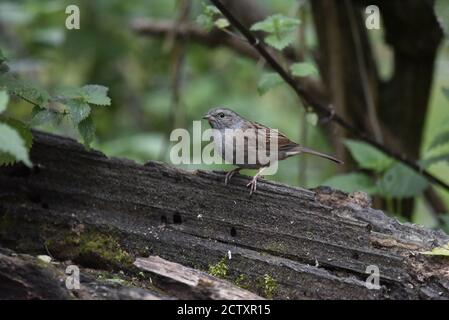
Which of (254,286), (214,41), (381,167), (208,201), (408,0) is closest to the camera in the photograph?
(254,286)

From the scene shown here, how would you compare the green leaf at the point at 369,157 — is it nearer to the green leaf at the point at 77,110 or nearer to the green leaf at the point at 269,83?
the green leaf at the point at 269,83

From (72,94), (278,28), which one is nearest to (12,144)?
(72,94)

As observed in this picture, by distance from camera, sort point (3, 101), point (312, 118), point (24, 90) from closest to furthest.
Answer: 1. point (3, 101)
2. point (24, 90)
3. point (312, 118)

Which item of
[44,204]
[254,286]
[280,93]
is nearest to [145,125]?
[280,93]

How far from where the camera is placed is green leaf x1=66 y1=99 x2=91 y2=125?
3.51 metres

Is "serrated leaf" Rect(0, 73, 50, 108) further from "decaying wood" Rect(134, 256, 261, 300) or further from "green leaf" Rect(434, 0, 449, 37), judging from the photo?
"green leaf" Rect(434, 0, 449, 37)

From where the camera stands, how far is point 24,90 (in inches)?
136

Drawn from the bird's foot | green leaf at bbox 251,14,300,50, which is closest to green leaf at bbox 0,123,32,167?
the bird's foot

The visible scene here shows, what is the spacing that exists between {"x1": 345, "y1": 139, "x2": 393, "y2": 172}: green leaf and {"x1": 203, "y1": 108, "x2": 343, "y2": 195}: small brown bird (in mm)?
257

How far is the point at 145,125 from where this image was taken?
30.3 ft

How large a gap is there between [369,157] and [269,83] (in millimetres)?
1006

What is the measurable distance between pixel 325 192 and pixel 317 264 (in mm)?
370

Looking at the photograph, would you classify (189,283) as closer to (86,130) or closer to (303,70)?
(86,130)
